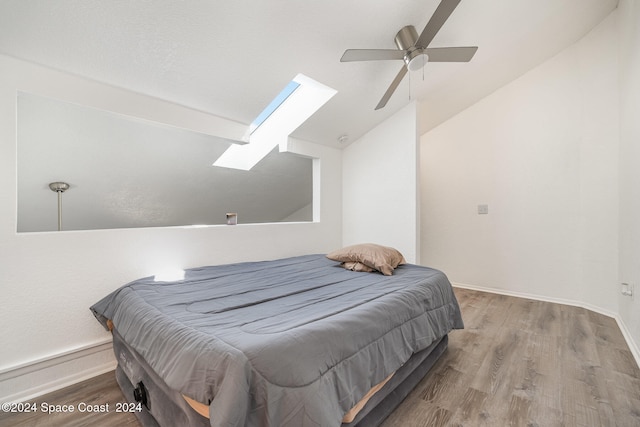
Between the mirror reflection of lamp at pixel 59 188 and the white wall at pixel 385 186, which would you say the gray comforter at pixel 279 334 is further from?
the mirror reflection of lamp at pixel 59 188

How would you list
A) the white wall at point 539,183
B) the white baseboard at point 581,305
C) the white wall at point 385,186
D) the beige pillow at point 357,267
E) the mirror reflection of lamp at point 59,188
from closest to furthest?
the white baseboard at point 581,305 → the beige pillow at point 357,267 → the mirror reflection of lamp at point 59,188 → the white wall at point 539,183 → the white wall at point 385,186

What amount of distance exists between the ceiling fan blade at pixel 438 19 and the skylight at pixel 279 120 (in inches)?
38.6

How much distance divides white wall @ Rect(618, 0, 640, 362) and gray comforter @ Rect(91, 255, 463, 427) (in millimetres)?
1554

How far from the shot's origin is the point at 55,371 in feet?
5.44

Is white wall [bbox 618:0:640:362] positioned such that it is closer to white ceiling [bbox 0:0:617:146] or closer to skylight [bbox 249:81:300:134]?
white ceiling [bbox 0:0:617:146]

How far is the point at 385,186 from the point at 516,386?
7.25ft

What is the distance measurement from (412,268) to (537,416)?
1088mm

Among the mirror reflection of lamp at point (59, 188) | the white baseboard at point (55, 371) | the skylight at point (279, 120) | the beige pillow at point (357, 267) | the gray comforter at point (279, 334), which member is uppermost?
the skylight at point (279, 120)

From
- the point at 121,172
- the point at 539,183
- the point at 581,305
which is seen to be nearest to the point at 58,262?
the point at 121,172

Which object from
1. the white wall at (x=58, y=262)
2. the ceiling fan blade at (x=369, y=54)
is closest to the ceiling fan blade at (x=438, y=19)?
the ceiling fan blade at (x=369, y=54)

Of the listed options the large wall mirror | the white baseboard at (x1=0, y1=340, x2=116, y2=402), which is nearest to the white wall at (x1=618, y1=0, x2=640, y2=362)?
the large wall mirror

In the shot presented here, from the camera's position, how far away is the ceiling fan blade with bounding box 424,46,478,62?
1855mm

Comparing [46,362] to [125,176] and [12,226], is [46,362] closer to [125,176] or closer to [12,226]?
[12,226]

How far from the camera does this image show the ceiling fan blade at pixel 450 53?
6.09 feet
